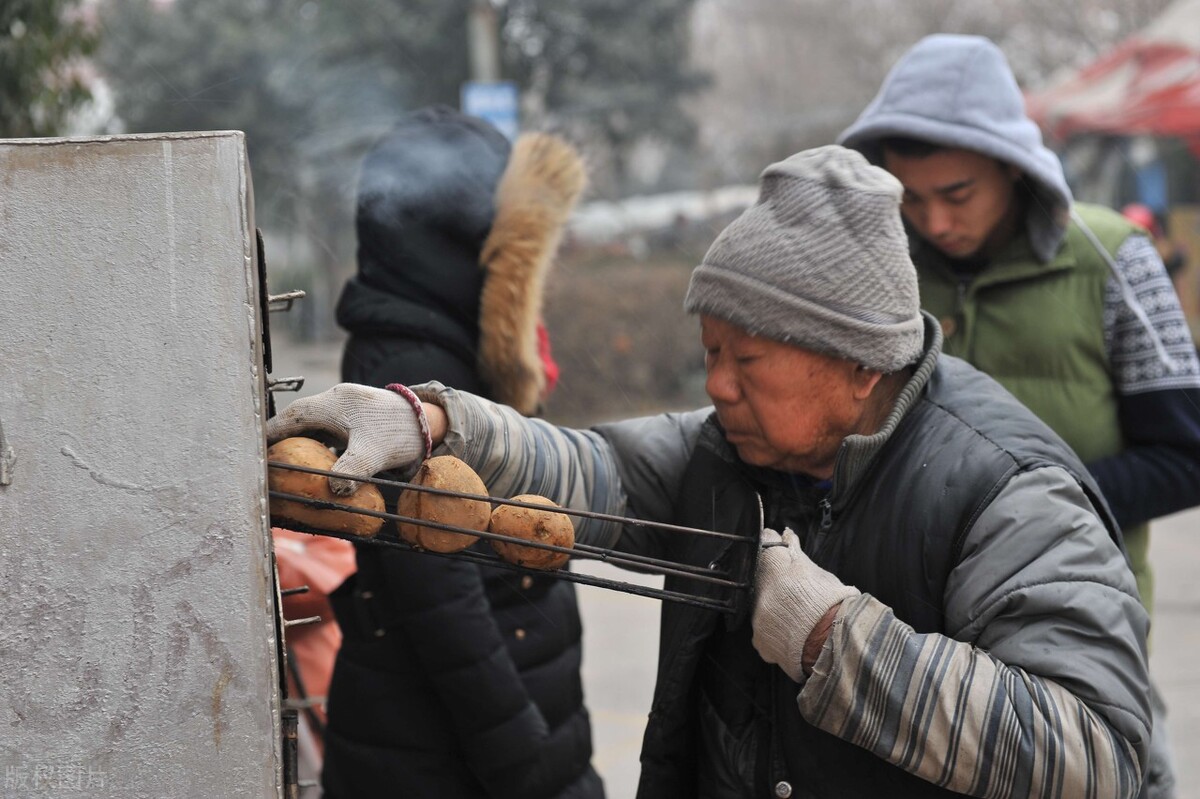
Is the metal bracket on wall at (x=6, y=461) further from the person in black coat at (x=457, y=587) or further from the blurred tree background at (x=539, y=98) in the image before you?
the blurred tree background at (x=539, y=98)

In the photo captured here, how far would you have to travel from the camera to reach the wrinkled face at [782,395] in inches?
70.4

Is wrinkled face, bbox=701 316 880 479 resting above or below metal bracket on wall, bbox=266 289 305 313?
below

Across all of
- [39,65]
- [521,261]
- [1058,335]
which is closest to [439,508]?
[521,261]

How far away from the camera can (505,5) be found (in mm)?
17062

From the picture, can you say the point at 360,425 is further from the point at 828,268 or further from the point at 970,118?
the point at 970,118

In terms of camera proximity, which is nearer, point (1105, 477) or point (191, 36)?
point (1105, 477)

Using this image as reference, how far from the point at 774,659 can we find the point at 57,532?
2.92ft

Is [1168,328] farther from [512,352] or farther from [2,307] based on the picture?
[2,307]

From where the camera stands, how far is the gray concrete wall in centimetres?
123

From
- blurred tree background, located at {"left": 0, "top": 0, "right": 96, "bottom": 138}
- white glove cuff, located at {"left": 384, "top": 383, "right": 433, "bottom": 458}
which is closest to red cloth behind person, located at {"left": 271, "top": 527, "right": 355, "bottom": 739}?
white glove cuff, located at {"left": 384, "top": 383, "right": 433, "bottom": 458}

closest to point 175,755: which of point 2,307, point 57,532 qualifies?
point 57,532

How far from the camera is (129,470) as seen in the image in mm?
1249

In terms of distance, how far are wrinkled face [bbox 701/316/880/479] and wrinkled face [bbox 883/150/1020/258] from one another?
0.92m

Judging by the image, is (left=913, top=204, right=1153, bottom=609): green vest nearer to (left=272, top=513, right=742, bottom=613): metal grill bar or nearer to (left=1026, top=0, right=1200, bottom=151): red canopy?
(left=272, top=513, right=742, bottom=613): metal grill bar
